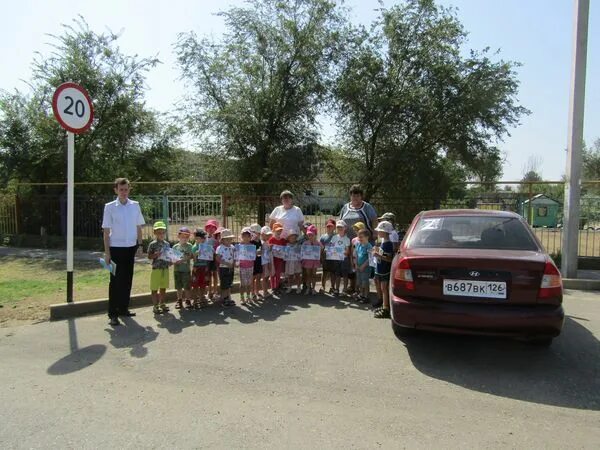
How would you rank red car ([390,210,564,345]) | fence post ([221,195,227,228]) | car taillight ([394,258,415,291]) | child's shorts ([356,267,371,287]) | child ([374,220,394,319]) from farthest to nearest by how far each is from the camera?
fence post ([221,195,227,228])
child's shorts ([356,267,371,287])
child ([374,220,394,319])
car taillight ([394,258,415,291])
red car ([390,210,564,345])

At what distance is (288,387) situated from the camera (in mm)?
4004

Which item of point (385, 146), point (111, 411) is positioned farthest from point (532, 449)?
point (385, 146)

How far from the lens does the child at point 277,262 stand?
7512mm

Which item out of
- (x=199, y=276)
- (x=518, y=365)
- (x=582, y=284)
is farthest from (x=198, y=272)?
(x=582, y=284)

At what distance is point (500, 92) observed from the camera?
12133mm

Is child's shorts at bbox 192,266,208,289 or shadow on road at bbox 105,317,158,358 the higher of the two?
child's shorts at bbox 192,266,208,289

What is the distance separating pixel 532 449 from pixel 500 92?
11001mm

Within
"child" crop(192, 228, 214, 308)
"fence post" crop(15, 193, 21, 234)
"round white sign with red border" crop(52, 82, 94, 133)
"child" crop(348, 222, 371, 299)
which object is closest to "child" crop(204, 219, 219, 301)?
"child" crop(192, 228, 214, 308)

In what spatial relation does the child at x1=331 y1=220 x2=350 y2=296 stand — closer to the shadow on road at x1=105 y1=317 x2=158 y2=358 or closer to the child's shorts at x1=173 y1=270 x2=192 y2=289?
the child's shorts at x1=173 y1=270 x2=192 y2=289

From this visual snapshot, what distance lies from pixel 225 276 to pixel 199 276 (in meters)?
0.38

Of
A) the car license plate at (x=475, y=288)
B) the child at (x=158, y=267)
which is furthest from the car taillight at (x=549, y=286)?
the child at (x=158, y=267)

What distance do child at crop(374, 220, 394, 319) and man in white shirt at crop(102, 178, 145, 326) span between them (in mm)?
3228

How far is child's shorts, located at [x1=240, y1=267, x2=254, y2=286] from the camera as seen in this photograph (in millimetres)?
7004

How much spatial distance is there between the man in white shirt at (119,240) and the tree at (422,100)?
24.2ft
